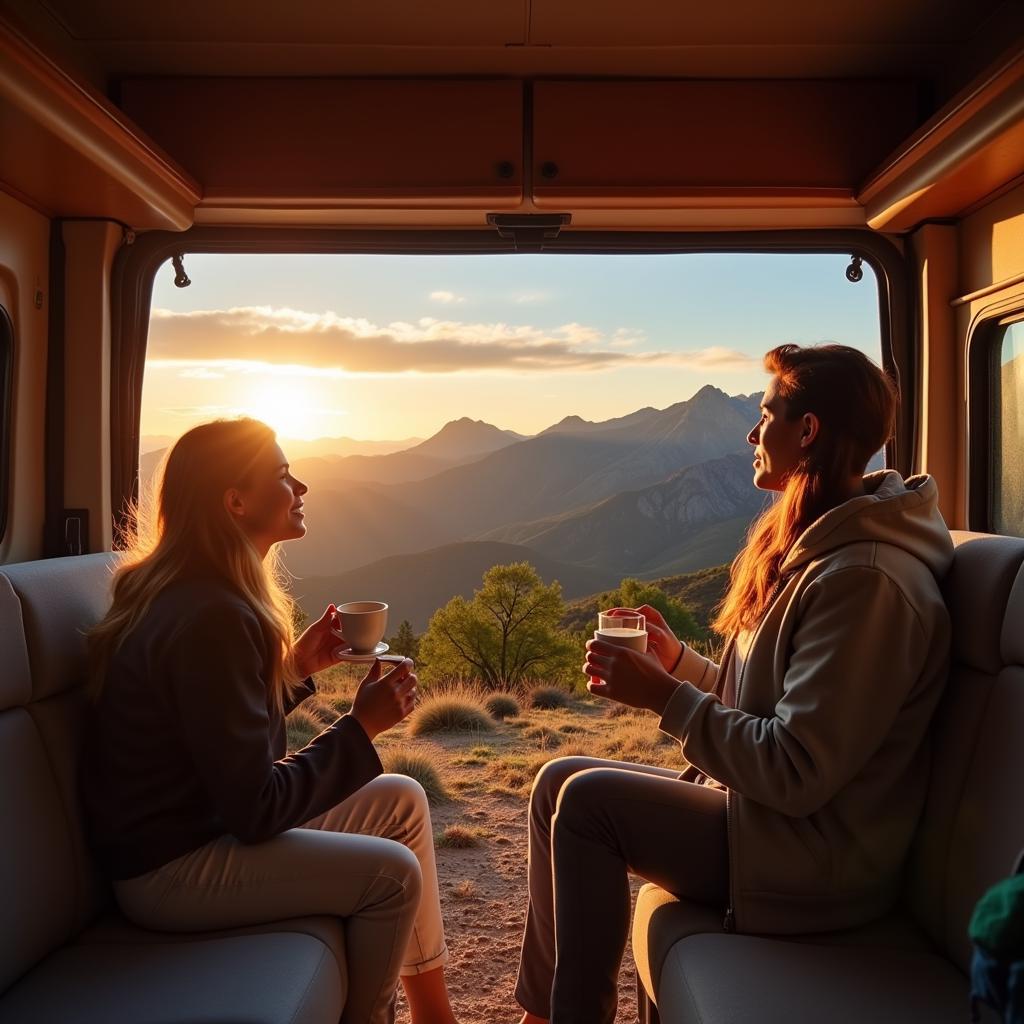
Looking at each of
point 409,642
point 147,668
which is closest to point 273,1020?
point 147,668

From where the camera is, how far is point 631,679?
5.52 ft

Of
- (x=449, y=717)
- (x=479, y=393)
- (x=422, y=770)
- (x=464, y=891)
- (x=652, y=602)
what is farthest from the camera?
(x=652, y=602)

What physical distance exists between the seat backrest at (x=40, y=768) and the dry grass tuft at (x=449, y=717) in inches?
140

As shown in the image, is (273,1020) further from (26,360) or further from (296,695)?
(26,360)

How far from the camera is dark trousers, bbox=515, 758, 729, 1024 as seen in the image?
1.64m

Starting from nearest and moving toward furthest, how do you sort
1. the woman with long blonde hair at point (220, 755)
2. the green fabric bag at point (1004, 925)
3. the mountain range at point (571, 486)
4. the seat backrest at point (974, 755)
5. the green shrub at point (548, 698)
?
the green fabric bag at point (1004, 925) < the seat backrest at point (974, 755) < the woman with long blonde hair at point (220, 755) < the green shrub at point (548, 698) < the mountain range at point (571, 486)

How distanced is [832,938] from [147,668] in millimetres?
1252

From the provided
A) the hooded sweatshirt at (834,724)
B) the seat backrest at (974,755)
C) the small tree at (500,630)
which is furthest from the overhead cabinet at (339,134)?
the small tree at (500,630)

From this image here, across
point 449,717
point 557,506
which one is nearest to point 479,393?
point 449,717

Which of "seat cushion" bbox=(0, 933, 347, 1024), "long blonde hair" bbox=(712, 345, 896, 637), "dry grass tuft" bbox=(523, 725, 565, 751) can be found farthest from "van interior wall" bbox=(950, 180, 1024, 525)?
"dry grass tuft" bbox=(523, 725, 565, 751)

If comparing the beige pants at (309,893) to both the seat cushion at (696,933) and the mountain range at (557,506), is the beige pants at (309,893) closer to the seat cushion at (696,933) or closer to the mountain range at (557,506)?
the seat cushion at (696,933)

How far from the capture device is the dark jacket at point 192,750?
1.50m

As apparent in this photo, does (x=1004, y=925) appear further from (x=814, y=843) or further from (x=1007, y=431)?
(x=1007, y=431)

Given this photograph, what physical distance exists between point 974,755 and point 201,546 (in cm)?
142
